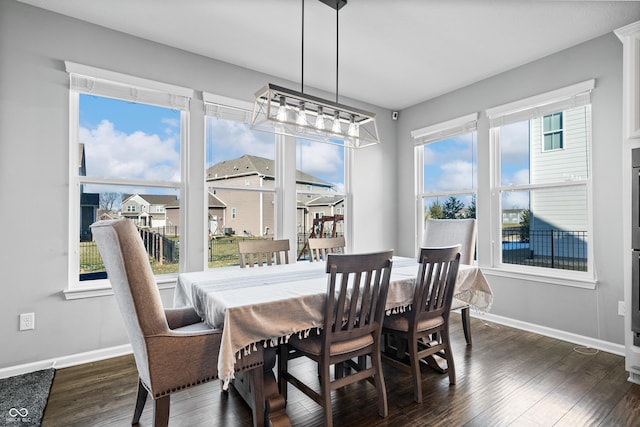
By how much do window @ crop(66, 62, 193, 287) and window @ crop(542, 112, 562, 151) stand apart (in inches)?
148

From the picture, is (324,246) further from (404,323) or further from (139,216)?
(139,216)

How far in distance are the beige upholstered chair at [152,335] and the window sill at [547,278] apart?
316 centimetres

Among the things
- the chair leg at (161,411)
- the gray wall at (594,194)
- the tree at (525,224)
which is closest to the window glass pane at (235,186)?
the chair leg at (161,411)

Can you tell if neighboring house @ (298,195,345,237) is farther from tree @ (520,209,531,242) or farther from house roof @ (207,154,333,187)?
tree @ (520,209,531,242)

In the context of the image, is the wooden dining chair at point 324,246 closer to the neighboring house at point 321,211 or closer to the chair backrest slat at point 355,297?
the neighboring house at point 321,211

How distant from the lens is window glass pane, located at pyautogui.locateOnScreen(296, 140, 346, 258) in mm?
4145

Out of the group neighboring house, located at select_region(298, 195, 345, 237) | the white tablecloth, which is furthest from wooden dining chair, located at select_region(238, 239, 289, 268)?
neighboring house, located at select_region(298, 195, 345, 237)

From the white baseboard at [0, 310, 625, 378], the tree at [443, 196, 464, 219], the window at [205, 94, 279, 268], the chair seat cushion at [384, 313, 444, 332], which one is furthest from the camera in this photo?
the tree at [443, 196, 464, 219]

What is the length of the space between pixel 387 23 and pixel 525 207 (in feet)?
8.19

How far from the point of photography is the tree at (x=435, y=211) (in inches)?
181

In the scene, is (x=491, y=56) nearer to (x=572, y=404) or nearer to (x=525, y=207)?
(x=525, y=207)

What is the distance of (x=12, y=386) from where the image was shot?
2.29 meters

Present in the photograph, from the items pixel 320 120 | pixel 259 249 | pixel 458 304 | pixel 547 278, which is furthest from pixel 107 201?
pixel 547 278

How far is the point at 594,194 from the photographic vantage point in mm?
3076
